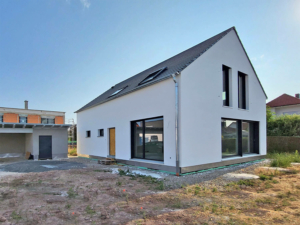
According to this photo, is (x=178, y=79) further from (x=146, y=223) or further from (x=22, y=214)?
(x=22, y=214)

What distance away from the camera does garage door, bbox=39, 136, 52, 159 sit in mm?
13898

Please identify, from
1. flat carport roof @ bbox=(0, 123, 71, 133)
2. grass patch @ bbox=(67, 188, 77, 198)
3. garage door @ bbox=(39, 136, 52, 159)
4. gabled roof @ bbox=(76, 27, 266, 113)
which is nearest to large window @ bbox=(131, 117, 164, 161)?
gabled roof @ bbox=(76, 27, 266, 113)

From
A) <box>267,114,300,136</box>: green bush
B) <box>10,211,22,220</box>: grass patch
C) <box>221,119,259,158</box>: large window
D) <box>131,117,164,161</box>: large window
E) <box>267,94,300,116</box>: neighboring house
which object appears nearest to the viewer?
<box>10,211,22,220</box>: grass patch

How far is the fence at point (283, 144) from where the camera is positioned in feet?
41.4

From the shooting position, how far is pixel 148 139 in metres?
8.72

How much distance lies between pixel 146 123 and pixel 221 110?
3372 mm

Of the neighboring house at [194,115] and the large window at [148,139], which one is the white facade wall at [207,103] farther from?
the large window at [148,139]

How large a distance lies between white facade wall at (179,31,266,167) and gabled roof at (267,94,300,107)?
16291 mm

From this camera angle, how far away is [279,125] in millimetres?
15000

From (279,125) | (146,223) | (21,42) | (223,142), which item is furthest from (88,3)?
(279,125)

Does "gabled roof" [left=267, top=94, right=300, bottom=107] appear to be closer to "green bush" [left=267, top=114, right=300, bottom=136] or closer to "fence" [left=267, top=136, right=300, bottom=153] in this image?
"green bush" [left=267, top=114, right=300, bottom=136]

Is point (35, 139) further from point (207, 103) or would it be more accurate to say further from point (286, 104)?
point (286, 104)

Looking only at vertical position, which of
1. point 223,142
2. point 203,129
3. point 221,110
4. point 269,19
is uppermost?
point 269,19

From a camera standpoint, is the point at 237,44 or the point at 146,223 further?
the point at 237,44
